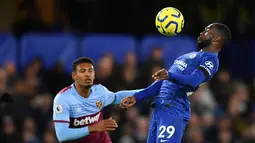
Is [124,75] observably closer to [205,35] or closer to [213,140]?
[213,140]

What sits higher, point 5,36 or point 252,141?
point 5,36

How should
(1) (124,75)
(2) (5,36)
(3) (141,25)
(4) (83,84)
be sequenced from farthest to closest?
1. (3) (141,25)
2. (2) (5,36)
3. (1) (124,75)
4. (4) (83,84)

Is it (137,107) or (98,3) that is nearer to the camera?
(137,107)

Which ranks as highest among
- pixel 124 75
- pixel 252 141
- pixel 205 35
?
pixel 205 35

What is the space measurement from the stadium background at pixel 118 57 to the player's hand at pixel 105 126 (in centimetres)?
332

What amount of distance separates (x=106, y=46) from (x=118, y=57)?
314 mm

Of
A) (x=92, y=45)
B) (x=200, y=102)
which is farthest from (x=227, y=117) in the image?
(x=92, y=45)

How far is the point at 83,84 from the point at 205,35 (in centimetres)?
159

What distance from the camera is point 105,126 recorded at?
9633 millimetres

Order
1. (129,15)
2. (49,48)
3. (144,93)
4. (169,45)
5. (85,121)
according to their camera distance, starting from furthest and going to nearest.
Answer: (129,15), (169,45), (49,48), (144,93), (85,121)

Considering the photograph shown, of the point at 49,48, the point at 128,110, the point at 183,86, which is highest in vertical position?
the point at 49,48

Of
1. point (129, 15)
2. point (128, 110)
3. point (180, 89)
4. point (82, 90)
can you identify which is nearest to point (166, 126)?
point (180, 89)

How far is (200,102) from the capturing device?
15680 mm

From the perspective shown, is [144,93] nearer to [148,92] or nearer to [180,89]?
[148,92]
